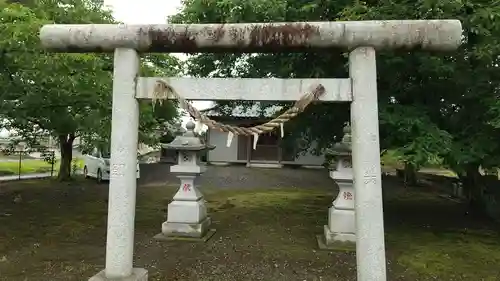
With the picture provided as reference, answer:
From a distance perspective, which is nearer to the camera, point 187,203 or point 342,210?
point 342,210

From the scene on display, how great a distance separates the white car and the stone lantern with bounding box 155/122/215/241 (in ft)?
30.3

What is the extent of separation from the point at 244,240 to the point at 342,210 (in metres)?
2.13

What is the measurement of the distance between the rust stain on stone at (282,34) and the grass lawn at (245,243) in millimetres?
3607

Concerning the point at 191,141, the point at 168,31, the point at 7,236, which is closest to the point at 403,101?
the point at 191,141

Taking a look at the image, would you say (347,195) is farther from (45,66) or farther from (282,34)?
(45,66)

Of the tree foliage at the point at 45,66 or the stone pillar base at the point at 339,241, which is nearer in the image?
the tree foliage at the point at 45,66

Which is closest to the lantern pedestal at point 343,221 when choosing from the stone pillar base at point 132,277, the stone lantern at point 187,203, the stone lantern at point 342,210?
the stone lantern at point 342,210

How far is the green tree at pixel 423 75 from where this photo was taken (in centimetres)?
700

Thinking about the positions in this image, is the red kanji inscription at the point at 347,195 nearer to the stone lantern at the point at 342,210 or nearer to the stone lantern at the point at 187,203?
the stone lantern at the point at 342,210

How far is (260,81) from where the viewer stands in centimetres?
452

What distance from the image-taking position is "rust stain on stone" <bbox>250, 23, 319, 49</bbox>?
14.6 feet

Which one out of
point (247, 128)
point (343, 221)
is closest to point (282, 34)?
point (247, 128)

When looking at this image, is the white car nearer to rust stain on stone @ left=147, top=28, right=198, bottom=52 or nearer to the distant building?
the distant building

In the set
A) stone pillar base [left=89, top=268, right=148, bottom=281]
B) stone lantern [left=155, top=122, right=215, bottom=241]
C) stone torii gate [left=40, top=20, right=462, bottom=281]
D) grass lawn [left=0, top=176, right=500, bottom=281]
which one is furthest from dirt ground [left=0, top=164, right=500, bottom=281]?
stone torii gate [left=40, top=20, right=462, bottom=281]
